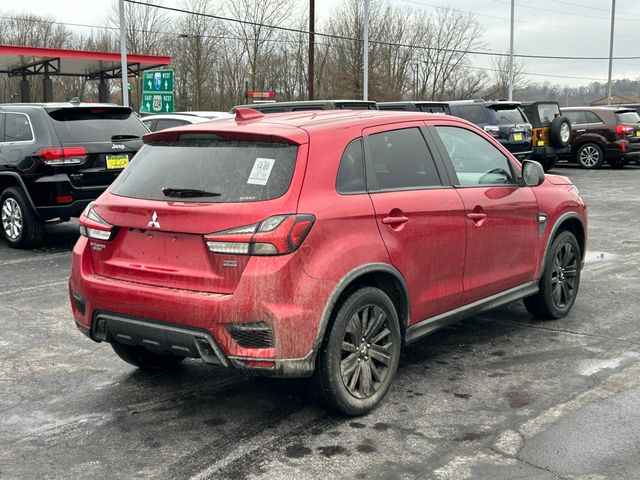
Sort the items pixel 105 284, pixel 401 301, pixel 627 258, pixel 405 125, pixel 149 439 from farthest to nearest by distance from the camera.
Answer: pixel 627 258
pixel 405 125
pixel 401 301
pixel 105 284
pixel 149 439

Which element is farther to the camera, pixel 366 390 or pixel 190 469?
pixel 366 390

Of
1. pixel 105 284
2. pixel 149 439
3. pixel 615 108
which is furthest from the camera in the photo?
pixel 615 108

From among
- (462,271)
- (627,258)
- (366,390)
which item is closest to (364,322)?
(366,390)

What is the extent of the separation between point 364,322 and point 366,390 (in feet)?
1.22

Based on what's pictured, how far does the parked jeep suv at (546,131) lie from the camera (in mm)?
19531

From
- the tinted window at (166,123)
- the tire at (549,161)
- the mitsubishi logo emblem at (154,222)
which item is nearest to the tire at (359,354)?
the mitsubishi logo emblem at (154,222)

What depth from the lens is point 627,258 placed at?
8.81 metres

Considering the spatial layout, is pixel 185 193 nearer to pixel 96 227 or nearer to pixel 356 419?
pixel 96 227

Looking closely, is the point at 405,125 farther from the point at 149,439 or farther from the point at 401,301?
the point at 149,439

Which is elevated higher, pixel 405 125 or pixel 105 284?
pixel 405 125

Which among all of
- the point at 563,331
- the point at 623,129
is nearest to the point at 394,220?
the point at 563,331

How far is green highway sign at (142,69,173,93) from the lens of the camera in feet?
84.6

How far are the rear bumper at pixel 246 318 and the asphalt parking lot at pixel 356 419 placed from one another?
1.44ft

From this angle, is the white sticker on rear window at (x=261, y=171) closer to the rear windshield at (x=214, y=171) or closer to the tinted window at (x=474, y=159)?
the rear windshield at (x=214, y=171)
